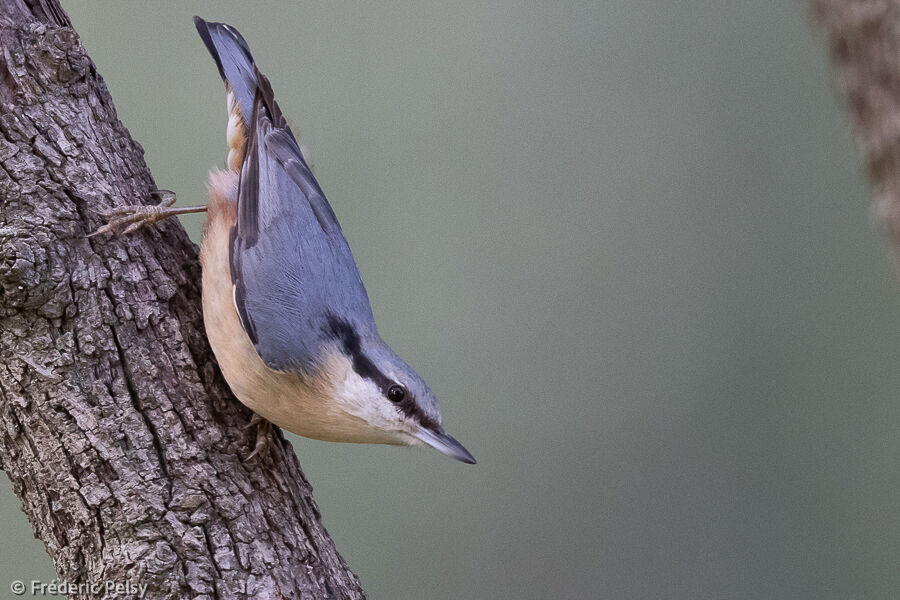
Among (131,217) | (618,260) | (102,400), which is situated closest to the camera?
(102,400)

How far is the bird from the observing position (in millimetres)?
1812

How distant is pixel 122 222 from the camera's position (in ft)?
5.80

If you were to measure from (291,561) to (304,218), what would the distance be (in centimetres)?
82

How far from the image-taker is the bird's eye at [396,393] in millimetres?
1832

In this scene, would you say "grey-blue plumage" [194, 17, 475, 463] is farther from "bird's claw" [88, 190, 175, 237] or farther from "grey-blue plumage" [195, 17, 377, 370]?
"bird's claw" [88, 190, 175, 237]

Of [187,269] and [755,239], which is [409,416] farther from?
[755,239]

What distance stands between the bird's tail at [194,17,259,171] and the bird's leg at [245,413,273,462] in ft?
2.45

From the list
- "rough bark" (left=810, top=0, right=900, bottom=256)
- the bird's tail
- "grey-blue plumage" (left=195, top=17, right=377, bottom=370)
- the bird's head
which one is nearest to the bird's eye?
the bird's head

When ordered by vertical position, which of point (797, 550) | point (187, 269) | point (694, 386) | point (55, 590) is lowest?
point (797, 550)

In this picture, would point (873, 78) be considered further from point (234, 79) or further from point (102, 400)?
point (234, 79)

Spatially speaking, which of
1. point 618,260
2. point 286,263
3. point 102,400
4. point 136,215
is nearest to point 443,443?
point 286,263

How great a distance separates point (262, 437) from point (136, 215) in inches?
21.8

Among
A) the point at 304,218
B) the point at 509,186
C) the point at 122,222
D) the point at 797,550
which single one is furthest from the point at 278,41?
the point at 797,550

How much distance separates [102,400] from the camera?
167 cm
